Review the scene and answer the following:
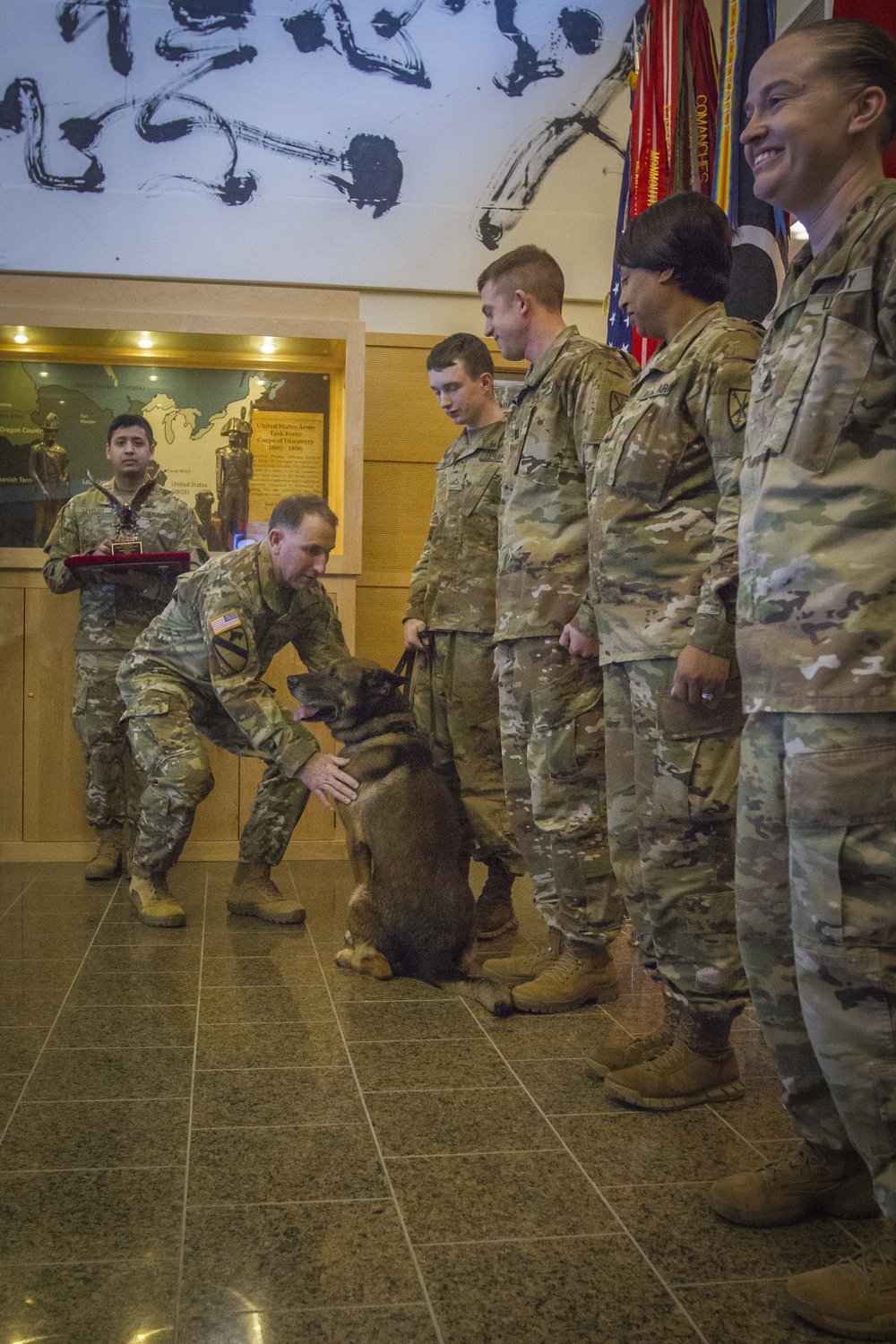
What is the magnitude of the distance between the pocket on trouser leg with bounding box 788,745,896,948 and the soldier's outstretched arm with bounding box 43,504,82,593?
3.77 metres

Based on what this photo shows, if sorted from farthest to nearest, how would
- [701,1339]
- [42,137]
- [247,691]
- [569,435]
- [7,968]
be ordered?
1. [42,137]
2. [247,691]
3. [7,968]
4. [569,435]
5. [701,1339]

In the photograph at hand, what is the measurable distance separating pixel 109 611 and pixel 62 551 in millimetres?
325

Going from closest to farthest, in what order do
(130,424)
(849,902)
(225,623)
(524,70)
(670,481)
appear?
(849,902) < (670,481) < (225,623) < (130,424) < (524,70)

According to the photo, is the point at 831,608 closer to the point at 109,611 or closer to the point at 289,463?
the point at 109,611

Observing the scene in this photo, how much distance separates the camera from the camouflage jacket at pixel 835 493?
60.5 inches

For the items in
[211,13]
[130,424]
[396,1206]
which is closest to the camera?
[396,1206]

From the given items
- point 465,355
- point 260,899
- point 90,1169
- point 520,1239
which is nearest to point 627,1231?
point 520,1239

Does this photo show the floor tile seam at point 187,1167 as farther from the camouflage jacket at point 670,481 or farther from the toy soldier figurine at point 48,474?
the toy soldier figurine at point 48,474

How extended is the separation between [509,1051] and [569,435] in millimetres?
1547

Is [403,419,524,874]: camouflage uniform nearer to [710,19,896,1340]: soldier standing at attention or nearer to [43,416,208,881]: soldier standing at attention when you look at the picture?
[43,416,208,881]: soldier standing at attention

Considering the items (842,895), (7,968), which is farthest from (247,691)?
(842,895)

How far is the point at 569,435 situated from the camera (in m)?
2.98

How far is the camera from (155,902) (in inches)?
157

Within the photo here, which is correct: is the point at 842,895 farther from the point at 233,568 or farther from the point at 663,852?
the point at 233,568
